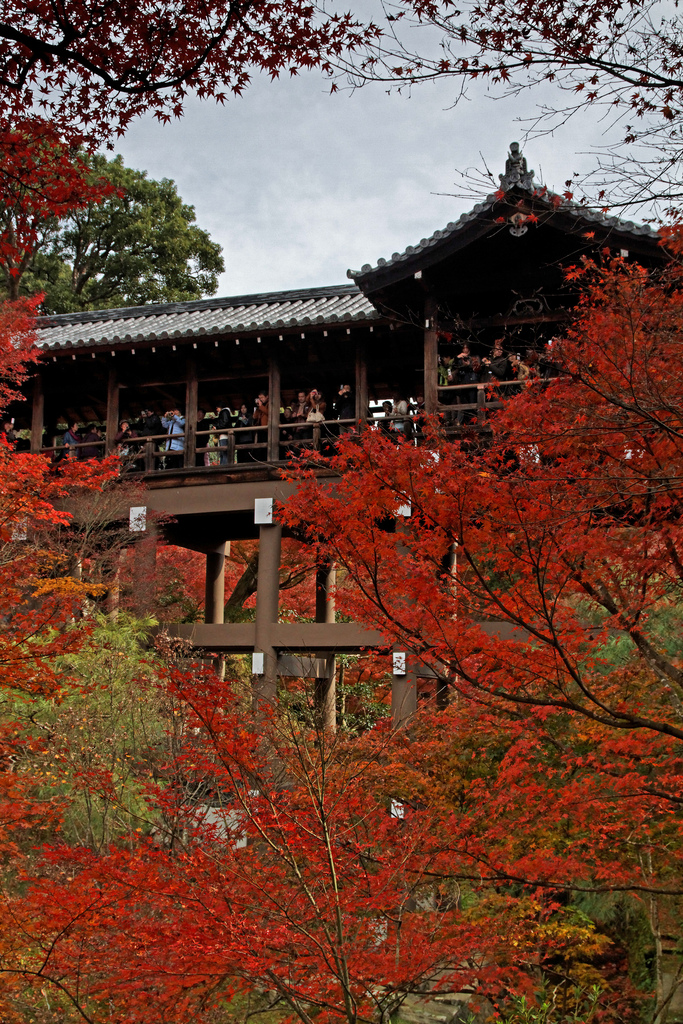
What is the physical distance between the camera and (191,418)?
55.7 feet

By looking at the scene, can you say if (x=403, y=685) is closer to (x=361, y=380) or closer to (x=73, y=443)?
(x=361, y=380)

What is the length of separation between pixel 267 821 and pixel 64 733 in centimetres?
466

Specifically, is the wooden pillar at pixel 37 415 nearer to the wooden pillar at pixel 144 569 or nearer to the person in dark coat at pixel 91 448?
the person in dark coat at pixel 91 448

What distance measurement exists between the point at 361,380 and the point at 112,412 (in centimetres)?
512

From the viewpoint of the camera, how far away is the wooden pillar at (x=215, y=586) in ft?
65.5

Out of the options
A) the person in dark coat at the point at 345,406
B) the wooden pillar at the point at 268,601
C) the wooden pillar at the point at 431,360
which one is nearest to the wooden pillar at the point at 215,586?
the wooden pillar at the point at 268,601

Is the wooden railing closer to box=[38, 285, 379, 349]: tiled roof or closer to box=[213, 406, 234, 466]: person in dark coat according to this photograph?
box=[213, 406, 234, 466]: person in dark coat

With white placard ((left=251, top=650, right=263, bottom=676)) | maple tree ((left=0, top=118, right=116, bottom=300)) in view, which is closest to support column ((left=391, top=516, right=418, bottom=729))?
white placard ((left=251, top=650, right=263, bottom=676))

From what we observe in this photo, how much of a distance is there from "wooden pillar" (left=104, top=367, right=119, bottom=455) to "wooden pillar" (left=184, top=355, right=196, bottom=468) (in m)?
1.55

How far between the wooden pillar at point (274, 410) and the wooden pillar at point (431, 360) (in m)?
3.04

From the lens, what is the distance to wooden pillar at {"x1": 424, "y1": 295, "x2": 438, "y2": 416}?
14359 mm

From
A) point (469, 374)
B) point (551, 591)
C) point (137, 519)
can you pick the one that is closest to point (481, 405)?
point (469, 374)

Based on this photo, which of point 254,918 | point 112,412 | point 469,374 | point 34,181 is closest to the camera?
point 34,181

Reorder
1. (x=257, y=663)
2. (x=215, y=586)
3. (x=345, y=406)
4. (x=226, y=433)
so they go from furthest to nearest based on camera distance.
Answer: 1. (x=215, y=586)
2. (x=226, y=433)
3. (x=345, y=406)
4. (x=257, y=663)
